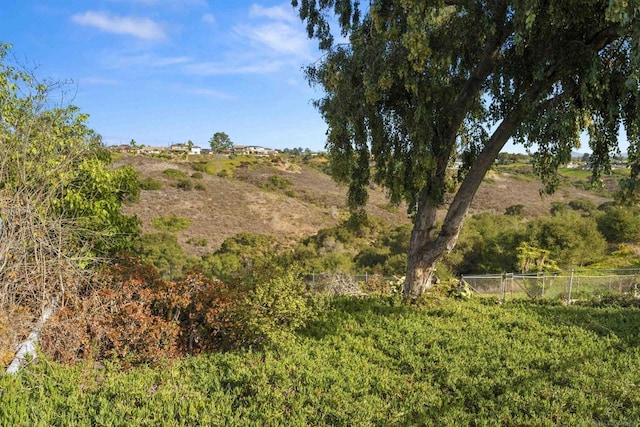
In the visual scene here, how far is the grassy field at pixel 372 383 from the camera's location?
191 inches

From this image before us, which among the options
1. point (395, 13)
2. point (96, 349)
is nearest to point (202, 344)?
point (96, 349)

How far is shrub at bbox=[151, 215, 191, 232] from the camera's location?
3641cm

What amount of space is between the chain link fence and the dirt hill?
20188 mm

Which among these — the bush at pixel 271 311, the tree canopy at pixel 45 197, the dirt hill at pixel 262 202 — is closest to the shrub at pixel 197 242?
the dirt hill at pixel 262 202

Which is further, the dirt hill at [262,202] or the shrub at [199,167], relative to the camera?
the shrub at [199,167]

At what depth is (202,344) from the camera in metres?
7.91

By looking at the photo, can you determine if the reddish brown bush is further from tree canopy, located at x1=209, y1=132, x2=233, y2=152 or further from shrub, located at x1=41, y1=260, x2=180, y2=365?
tree canopy, located at x1=209, y1=132, x2=233, y2=152

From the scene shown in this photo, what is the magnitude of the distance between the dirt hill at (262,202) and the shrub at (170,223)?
529mm

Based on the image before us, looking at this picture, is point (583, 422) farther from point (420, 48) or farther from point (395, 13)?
point (395, 13)

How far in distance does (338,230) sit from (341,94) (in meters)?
25.9

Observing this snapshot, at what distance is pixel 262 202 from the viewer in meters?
46.9

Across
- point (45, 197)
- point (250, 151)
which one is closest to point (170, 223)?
point (45, 197)

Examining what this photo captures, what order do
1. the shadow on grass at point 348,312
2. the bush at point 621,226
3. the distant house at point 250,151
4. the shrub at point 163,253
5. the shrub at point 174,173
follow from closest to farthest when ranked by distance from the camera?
the shadow on grass at point 348,312 < the shrub at point 163,253 < the bush at point 621,226 < the shrub at point 174,173 < the distant house at point 250,151

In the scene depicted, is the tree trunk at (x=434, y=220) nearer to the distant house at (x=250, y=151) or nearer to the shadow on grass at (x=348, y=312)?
the shadow on grass at (x=348, y=312)
